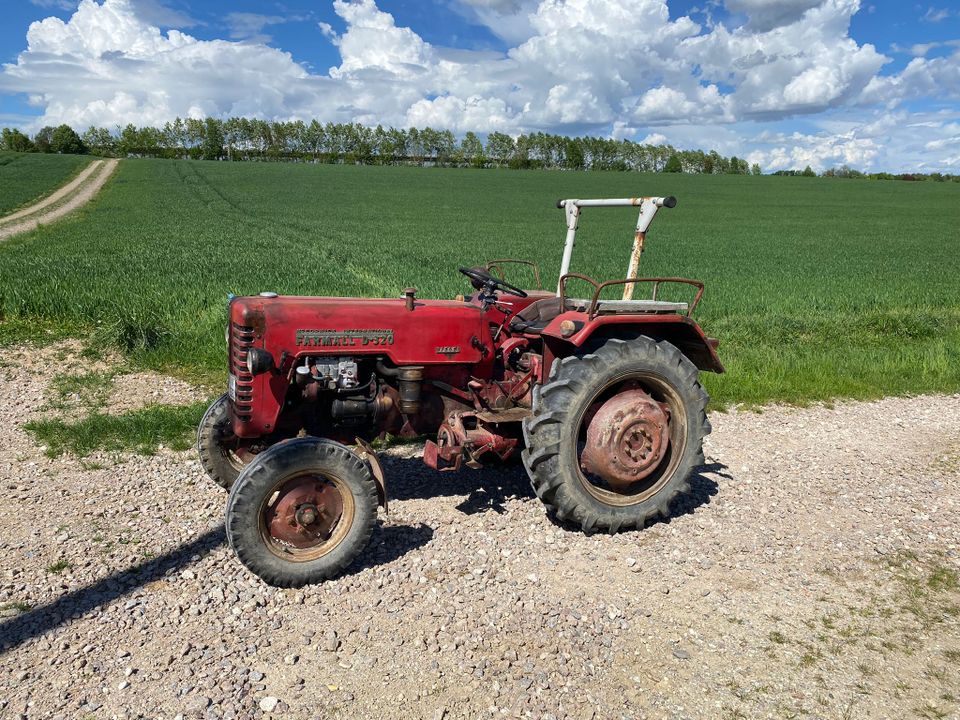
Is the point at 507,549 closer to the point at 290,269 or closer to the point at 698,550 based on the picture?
the point at 698,550

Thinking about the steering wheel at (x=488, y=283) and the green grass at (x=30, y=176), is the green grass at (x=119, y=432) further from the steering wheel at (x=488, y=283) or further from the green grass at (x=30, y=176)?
the green grass at (x=30, y=176)

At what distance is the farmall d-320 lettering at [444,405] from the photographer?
3.55m

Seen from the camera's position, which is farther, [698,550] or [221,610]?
[698,550]

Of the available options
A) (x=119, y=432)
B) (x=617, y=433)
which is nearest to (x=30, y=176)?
(x=119, y=432)

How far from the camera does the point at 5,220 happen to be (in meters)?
25.5

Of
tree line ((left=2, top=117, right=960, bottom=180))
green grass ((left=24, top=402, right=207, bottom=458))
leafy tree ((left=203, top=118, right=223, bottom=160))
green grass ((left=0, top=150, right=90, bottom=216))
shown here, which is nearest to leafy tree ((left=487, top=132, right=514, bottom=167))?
tree line ((left=2, top=117, right=960, bottom=180))

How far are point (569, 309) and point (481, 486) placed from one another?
53.6 inches

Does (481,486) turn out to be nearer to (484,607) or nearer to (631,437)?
(631,437)

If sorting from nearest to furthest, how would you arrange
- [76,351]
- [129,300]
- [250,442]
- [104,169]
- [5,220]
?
[250,442] → [76,351] → [129,300] → [5,220] → [104,169]

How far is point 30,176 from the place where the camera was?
43.9m

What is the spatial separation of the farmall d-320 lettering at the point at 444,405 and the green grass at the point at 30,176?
29.5 metres

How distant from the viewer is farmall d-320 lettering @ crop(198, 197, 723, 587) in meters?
3.55

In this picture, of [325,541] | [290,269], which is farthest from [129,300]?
[325,541]

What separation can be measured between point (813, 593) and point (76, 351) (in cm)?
703
